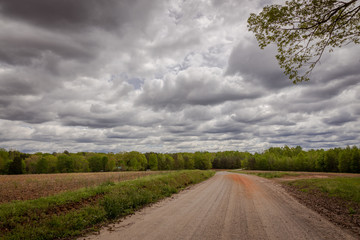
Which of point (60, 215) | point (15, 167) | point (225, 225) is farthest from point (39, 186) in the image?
point (15, 167)

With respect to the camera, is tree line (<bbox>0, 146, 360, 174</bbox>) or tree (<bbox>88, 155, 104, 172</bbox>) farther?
tree (<bbox>88, 155, 104, 172</bbox>)

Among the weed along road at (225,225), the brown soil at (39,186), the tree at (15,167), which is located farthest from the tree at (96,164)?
the weed along road at (225,225)

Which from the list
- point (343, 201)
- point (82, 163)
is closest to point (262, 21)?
point (343, 201)

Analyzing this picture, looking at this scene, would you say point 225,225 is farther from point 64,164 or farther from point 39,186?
point 64,164

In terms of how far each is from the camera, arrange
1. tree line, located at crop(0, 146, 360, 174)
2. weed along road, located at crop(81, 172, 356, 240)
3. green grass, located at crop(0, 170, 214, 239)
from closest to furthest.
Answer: weed along road, located at crop(81, 172, 356, 240) < green grass, located at crop(0, 170, 214, 239) < tree line, located at crop(0, 146, 360, 174)

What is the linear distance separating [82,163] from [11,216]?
100724mm

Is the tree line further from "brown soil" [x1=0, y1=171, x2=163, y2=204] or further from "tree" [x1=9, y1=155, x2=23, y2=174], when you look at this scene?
"brown soil" [x1=0, y1=171, x2=163, y2=204]

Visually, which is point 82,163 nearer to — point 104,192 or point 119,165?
point 119,165

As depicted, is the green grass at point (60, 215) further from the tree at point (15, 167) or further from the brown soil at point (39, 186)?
the tree at point (15, 167)

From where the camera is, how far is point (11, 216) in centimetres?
749

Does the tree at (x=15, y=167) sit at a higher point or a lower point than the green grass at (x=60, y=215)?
lower

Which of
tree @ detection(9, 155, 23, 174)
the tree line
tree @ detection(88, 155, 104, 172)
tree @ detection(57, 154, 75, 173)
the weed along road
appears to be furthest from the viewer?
tree @ detection(88, 155, 104, 172)

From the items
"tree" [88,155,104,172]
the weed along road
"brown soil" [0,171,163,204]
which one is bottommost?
"tree" [88,155,104,172]

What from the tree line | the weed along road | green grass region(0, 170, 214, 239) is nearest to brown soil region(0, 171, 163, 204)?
green grass region(0, 170, 214, 239)
